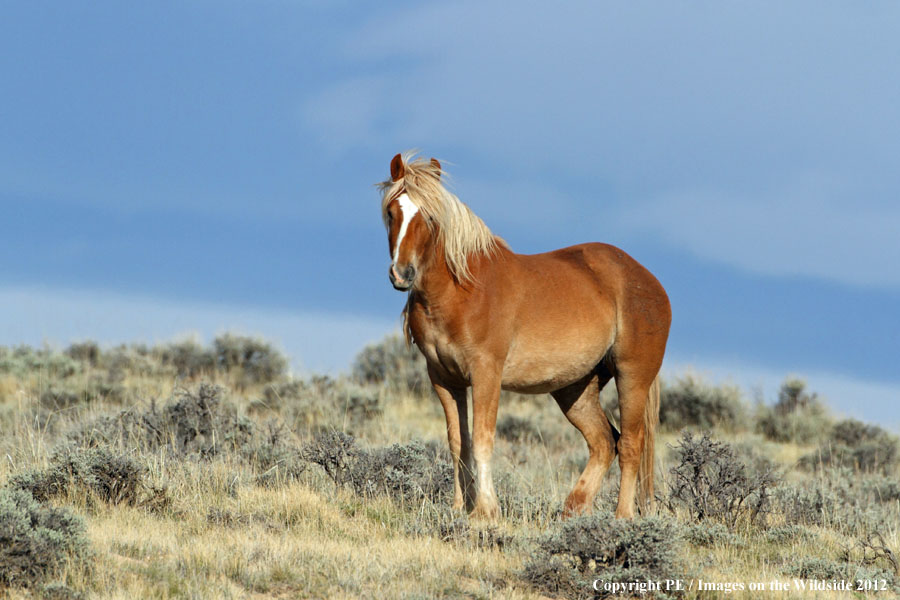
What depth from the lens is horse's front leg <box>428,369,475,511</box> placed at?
7020 millimetres

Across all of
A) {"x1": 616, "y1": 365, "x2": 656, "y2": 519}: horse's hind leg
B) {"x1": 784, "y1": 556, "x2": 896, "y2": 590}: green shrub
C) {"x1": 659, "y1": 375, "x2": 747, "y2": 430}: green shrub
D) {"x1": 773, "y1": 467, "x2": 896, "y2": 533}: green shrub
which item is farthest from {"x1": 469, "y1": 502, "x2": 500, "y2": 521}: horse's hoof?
{"x1": 659, "y1": 375, "x2": 747, "y2": 430}: green shrub

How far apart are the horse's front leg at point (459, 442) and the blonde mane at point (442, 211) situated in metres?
0.98

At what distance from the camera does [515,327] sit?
276 inches

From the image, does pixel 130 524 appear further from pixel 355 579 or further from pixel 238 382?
pixel 238 382

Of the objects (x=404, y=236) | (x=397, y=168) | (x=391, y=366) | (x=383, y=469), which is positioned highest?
(x=391, y=366)

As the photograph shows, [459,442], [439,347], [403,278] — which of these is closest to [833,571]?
[459,442]

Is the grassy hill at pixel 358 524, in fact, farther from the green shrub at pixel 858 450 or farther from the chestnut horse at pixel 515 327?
the green shrub at pixel 858 450

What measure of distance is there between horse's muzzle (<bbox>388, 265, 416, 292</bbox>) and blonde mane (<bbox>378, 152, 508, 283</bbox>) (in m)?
0.48

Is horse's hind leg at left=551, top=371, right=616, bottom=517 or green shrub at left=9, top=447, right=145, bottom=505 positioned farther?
horse's hind leg at left=551, top=371, right=616, bottom=517

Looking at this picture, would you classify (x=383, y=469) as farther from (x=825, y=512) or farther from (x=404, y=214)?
(x=825, y=512)

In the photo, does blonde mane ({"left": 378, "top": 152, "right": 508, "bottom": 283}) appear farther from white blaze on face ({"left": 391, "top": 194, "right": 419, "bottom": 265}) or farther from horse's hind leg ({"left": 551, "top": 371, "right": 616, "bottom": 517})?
horse's hind leg ({"left": 551, "top": 371, "right": 616, "bottom": 517})

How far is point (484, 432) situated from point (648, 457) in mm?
2201

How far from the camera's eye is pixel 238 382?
1888 cm

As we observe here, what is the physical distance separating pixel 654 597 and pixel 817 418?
621 inches
